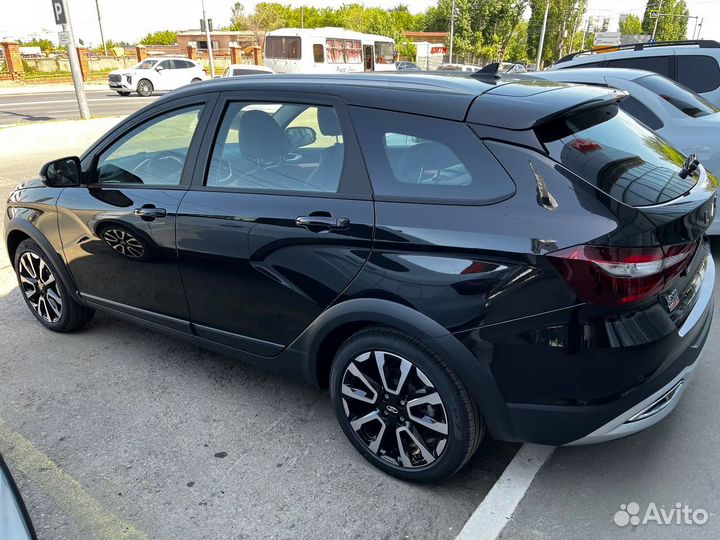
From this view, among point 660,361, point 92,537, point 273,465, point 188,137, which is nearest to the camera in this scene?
point 660,361

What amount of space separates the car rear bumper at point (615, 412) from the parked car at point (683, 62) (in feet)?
18.5

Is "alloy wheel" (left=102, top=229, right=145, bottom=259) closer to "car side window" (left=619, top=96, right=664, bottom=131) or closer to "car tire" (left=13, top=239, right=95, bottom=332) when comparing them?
"car tire" (left=13, top=239, right=95, bottom=332)

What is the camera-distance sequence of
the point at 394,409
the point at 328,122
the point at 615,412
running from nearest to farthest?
the point at 615,412 < the point at 394,409 < the point at 328,122

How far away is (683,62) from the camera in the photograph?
6719mm

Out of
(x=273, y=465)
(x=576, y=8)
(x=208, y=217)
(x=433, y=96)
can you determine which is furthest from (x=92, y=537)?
(x=576, y=8)

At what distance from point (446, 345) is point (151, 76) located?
28858mm

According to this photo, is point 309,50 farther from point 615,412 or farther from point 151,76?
point 615,412

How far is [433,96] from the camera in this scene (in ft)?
7.75

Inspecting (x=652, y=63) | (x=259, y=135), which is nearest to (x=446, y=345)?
(x=259, y=135)

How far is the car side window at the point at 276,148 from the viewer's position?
259cm

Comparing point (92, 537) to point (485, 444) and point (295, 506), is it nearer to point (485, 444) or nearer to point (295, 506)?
point (295, 506)

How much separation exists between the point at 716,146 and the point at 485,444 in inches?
142

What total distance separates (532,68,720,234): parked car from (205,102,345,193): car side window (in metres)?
2.77

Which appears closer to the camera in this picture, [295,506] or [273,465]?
[295,506]
